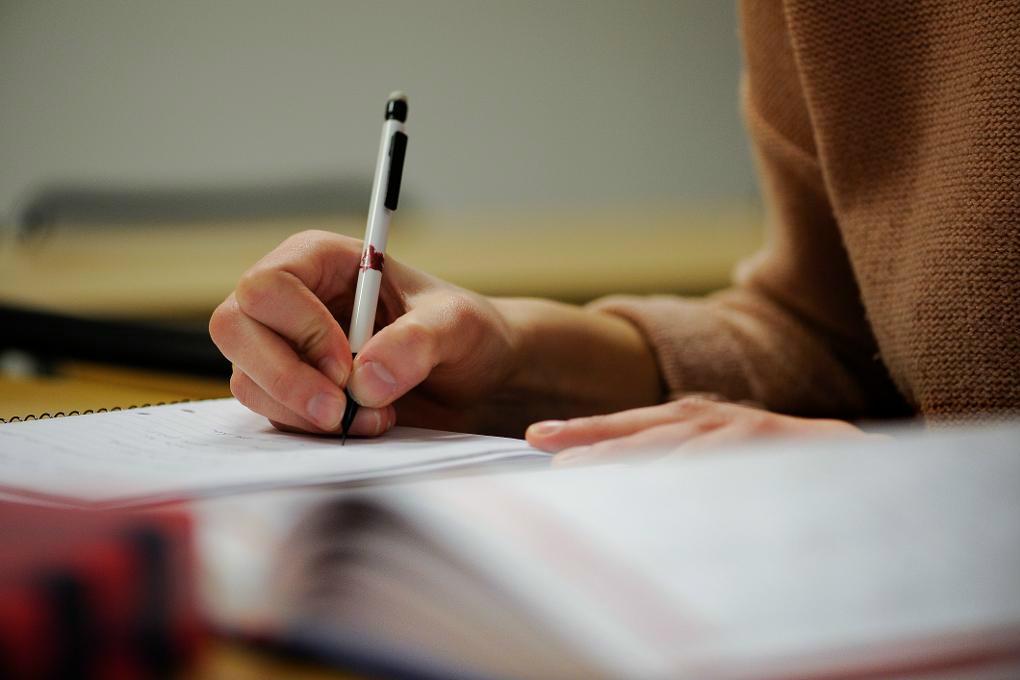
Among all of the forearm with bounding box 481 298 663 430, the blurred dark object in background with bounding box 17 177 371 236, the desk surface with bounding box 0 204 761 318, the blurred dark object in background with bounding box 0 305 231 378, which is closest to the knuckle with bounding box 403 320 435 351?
the forearm with bounding box 481 298 663 430

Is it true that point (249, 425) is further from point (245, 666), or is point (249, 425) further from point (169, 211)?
point (169, 211)

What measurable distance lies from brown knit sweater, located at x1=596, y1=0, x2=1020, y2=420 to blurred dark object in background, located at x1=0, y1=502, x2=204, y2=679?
422 millimetres

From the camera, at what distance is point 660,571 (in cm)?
15

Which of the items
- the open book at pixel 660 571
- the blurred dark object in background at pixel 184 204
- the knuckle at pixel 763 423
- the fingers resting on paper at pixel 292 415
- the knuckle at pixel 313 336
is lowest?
the blurred dark object in background at pixel 184 204

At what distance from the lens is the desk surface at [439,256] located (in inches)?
51.1

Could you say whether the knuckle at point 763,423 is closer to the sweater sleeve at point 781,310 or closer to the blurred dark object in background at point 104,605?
the sweater sleeve at point 781,310

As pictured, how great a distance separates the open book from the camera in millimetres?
→ 135

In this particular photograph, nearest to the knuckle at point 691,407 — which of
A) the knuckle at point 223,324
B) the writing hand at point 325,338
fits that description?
the writing hand at point 325,338

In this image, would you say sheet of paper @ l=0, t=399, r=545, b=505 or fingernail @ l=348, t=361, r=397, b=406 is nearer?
sheet of paper @ l=0, t=399, r=545, b=505

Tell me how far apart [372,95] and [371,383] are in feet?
4.12

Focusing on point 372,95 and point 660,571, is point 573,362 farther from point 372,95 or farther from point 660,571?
point 372,95

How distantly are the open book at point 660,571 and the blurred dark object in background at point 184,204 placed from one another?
1349 millimetres

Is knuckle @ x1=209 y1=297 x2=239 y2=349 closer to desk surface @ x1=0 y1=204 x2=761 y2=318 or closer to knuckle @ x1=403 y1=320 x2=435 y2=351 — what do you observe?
knuckle @ x1=403 y1=320 x2=435 y2=351

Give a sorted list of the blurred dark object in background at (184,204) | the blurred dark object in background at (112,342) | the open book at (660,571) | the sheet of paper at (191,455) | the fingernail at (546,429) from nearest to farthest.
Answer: the open book at (660,571)
the sheet of paper at (191,455)
the fingernail at (546,429)
the blurred dark object in background at (112,342)
the blurred dark object in background at (184,204)
